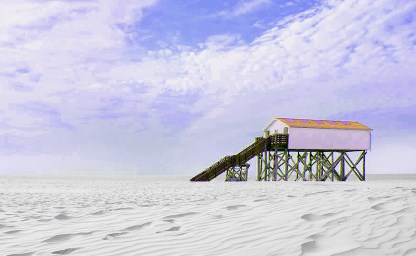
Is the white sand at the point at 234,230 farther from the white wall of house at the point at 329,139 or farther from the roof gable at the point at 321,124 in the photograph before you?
the roof gable at the point at 321,124

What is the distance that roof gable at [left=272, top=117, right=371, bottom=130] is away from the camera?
32.9 metres

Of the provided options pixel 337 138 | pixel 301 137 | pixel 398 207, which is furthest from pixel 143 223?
pixel 337 138

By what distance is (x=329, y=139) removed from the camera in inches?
1313

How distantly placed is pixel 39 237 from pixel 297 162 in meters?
32.5

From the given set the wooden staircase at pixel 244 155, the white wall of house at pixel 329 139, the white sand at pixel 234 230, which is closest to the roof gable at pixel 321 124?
the white wall of house at pixel 329 139

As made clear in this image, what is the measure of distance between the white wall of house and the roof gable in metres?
0.24

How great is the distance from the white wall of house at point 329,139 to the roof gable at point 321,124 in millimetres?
245

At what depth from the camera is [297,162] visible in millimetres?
36875

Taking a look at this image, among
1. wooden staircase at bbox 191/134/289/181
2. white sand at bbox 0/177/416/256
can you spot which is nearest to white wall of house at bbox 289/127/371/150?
wooden staircase at bbox 191/134/289/181

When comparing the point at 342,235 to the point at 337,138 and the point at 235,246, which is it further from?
the point at 337,138

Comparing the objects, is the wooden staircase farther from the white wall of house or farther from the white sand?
the white sand

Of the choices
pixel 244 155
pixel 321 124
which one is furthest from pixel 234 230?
pixel 321 124

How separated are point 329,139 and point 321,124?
1.29 meters

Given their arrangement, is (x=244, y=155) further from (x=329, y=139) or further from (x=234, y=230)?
(x=234, y=230)
